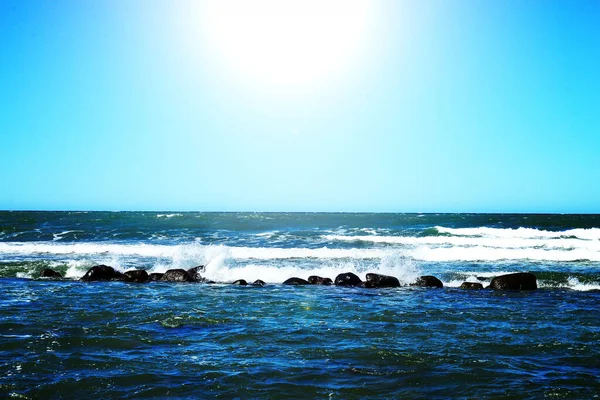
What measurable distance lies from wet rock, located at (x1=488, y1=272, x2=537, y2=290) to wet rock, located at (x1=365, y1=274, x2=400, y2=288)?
3.03 meters

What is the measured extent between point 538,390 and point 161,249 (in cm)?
2597

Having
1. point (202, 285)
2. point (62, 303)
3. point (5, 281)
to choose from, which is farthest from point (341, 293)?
point (5, 281)

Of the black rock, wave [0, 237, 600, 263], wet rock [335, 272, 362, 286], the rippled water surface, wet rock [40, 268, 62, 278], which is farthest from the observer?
wave [0, 237, 600, 263]

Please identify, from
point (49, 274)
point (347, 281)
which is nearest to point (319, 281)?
point (347, 281)

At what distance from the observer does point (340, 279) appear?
15.7 m

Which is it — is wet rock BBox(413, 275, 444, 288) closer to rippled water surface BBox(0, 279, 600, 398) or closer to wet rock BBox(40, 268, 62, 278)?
rippled water surface BBox(0, 279, 600, 398)

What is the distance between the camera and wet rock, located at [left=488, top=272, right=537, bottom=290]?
1441cm

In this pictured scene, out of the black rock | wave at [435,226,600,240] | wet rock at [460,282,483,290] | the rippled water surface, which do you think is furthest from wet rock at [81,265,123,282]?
wave at [435,226,600,240]

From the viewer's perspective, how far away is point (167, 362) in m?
6.55

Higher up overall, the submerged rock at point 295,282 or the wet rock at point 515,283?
the wet rock at point 515,283

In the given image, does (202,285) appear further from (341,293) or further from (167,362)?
(167,362)

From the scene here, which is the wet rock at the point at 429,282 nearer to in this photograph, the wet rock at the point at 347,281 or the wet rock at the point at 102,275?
the wet rock at the point at 347,281

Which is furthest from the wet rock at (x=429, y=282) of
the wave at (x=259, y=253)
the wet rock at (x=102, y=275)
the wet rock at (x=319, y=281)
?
the wet rock at (x=102, y=275)

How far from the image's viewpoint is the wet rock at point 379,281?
15.1 metres
